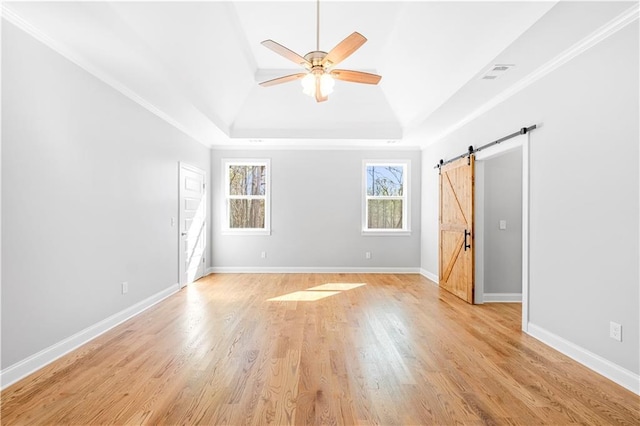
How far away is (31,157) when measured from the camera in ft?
8.09

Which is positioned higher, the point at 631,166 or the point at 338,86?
the point at 338,86

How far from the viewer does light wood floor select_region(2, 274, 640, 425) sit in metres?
1.94

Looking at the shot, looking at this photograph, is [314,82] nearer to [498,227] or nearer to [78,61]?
[78,61]

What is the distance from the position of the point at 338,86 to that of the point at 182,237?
373cm

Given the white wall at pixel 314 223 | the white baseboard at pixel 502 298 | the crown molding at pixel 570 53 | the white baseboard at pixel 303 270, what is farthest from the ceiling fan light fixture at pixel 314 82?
the white baseboard at pixel 303 270

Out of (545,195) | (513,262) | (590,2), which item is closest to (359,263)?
(513,262)

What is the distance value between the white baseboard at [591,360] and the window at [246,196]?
512cm

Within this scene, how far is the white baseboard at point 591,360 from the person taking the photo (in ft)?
7.29

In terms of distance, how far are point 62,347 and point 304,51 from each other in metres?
4.36

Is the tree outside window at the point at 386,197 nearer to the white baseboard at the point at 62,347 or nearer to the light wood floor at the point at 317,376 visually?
the light wood floor at the point at 317,376

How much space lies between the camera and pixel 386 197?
6.84 meters

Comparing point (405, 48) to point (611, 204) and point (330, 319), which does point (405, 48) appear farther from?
point (330, 319)

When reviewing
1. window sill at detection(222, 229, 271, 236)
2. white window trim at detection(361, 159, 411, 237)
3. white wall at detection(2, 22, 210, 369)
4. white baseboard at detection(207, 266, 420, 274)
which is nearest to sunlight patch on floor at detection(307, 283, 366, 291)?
white baseboard at detection(207, 266, 420, 274)

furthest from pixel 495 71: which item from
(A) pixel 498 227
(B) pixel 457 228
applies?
(B) pixel 457 228
